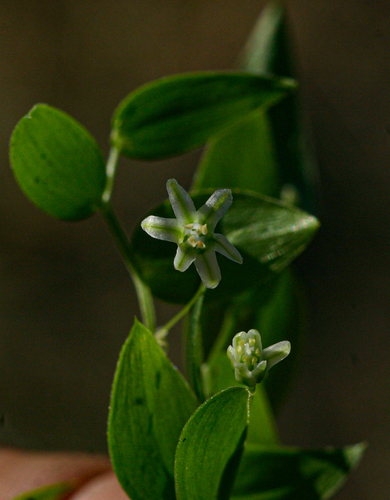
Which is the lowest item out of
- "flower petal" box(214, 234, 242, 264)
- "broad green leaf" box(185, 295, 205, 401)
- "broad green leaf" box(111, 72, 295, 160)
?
"broad green leaf" box(185, 295, 205, 401)

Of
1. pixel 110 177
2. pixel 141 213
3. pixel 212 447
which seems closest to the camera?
pixel 212 447

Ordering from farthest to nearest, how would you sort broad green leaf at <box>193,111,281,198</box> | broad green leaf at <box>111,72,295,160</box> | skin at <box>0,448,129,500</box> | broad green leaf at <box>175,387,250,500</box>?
skin at <box>0,448,129,500</box> < broad green leaf at <box>193,111,281,198</box> < broad green leaf at <box>111,72,295,160</box> < broad green leaf at <box>175,387,250,500</box>

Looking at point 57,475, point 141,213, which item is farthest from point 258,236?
point 141,213

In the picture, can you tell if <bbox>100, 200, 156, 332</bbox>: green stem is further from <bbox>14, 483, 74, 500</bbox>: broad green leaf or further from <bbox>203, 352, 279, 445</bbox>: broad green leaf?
<bbox>14, 483, 74, 500</bbox>: broad green leaf

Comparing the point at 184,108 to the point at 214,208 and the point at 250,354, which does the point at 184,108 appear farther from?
the point at 250,354

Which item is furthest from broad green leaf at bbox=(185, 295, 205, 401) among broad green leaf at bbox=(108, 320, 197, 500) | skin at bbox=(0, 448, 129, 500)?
skin at bbox=(0, 448, 129, 500)

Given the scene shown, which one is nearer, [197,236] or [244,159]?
[197,236]

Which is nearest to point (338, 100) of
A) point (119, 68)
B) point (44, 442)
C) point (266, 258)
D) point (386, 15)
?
point (386, 15)
